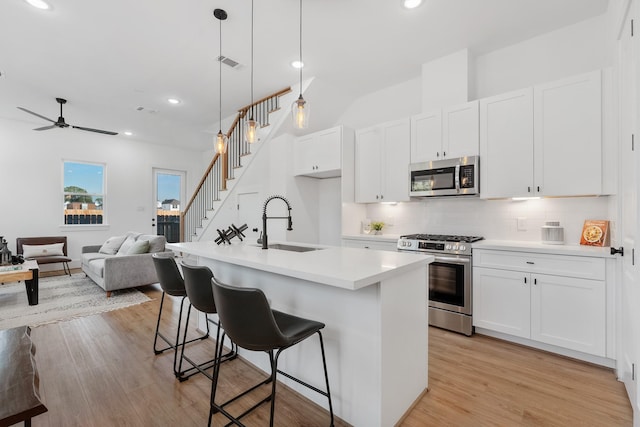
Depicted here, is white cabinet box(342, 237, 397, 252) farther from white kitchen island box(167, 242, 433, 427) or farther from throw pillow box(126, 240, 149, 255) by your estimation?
throw pillow box(126, 240, 149, 255)

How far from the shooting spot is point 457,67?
137 inches

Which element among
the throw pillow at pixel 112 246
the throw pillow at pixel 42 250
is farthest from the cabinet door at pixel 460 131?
the throw pillow at pixel 42 250

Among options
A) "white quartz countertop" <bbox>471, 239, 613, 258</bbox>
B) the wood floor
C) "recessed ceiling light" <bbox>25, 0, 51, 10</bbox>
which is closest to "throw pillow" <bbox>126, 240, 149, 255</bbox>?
the wood floor

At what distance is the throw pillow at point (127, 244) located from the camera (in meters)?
5.30

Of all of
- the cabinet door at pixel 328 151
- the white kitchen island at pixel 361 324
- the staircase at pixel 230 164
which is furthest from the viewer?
the staircase at pixel 230 164

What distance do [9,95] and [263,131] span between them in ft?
13.3

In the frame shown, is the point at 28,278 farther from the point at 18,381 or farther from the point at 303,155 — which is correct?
the point at 303,155

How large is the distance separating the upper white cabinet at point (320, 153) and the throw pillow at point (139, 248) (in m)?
2.77

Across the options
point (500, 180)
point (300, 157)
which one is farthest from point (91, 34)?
point (500, 180)

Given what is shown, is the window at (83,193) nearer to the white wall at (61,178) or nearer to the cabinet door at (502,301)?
the white wall at (61,178)

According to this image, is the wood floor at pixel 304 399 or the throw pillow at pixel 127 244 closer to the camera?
the wood floor at pixel 304 399

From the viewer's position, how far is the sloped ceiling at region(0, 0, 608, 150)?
9.11 ft

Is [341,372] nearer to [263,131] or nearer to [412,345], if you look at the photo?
[412,345]

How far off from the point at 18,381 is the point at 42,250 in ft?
19.4
